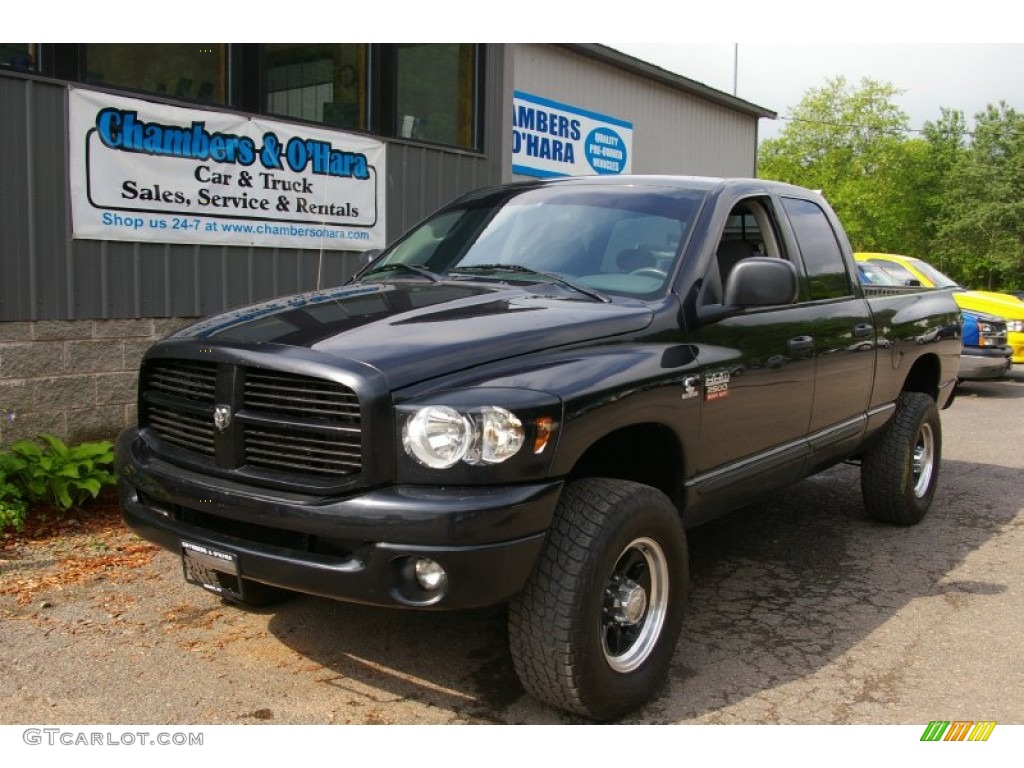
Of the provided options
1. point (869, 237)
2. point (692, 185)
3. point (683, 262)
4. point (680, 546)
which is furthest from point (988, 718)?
point (869, 237)

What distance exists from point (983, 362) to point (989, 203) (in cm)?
4037

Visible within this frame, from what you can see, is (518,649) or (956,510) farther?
(956,510)

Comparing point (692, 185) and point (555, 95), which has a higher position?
point (555, 95)

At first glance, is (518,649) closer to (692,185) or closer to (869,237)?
(692,185)

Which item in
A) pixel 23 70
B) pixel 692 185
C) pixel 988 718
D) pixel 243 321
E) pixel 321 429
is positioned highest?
pixel 23 70

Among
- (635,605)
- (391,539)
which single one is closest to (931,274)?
(635,605)

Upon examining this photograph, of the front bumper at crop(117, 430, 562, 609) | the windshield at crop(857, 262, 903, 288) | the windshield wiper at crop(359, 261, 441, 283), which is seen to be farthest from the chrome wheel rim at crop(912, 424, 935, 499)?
the windshield at crop(857, 262, 903, 288)

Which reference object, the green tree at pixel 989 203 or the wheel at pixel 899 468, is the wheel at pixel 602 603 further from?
the green tree at pixel 989 203

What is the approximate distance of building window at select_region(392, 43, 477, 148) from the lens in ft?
28.4

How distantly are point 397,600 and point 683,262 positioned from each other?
1.89 meters

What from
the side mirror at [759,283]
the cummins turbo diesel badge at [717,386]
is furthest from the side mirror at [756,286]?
the cummins turbo diesel badge at [717,386]

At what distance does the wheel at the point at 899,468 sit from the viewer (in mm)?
5770

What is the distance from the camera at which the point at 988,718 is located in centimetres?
344

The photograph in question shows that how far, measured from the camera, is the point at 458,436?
2.96 m
